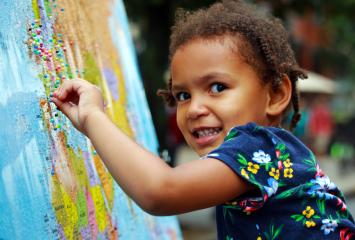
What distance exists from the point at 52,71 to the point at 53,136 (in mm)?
196

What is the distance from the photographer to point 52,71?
1642mm

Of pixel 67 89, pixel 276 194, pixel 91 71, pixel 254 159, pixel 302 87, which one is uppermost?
pixel 302 87

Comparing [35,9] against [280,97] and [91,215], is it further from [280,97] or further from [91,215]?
[280,97]

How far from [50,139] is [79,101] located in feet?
0.75

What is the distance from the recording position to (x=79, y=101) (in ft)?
4.59

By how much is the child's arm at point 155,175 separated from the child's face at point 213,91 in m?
0.29

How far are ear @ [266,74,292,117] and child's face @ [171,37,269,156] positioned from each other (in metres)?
0.08

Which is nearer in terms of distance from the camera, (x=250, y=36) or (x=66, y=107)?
(x=66, y=107)

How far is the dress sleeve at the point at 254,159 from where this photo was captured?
1365 millimetres

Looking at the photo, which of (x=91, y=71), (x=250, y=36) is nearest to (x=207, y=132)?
(x=250, y=36)

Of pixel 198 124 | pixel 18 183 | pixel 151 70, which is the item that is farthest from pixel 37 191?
pixel 151 70

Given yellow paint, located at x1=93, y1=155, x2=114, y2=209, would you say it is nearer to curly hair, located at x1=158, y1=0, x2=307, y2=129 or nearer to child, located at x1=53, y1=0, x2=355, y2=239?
child, located at x1=53, y1=0, x2=355, y2=239

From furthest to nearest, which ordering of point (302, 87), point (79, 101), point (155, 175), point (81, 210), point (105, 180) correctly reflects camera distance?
1. point (302, 87)
2. point (105, 180)
3. point (81, 210)
4. point (79, 101)
5. point (155, 175)

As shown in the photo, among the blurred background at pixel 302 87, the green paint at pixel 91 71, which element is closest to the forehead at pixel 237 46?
the green paint at pixel 91 71
